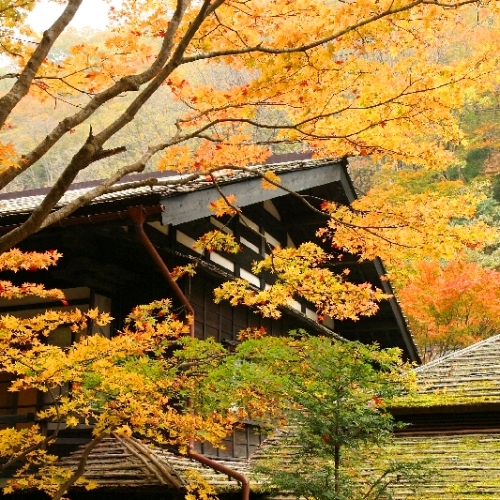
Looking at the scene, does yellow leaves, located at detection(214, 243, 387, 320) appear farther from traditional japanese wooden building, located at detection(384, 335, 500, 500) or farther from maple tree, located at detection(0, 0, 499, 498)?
traditional japanese wooden building, located at detection(384, 335, 500, 500)

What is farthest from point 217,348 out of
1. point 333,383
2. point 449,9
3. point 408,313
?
point 408,313

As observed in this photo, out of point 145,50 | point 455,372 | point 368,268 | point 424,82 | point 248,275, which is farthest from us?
point 368,268

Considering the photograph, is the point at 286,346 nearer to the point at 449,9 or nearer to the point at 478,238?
the point at 478,238

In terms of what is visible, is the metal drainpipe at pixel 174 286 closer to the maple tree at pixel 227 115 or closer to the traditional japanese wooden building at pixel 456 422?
the maple tree at pixel 227 115

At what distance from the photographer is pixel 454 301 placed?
17.2 metres

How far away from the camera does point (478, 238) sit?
6.76 m

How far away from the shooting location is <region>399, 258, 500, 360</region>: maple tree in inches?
661

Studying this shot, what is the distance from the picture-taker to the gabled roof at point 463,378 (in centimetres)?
880

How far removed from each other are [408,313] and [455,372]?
8338mm

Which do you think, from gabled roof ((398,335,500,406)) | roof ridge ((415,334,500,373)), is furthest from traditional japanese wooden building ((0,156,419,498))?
roof ridge ((415,334,500,373))

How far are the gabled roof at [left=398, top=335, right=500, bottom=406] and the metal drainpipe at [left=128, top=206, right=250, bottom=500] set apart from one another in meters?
2.64

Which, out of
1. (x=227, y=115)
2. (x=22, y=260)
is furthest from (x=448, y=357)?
(x=22, y=260)

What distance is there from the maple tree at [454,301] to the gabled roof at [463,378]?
669 cm

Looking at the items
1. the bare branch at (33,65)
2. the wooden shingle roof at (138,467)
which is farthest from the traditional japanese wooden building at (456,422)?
the bare branch at (33,65)
